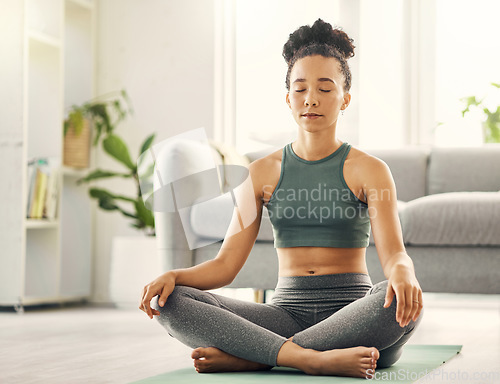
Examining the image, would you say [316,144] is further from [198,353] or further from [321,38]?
[198,353]

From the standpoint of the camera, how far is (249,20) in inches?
149

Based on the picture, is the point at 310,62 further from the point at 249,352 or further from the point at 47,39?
the point at 47,39

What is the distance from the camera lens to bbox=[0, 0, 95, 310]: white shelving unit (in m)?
3.17

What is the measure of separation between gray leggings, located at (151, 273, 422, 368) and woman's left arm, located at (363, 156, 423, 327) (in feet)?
0.19

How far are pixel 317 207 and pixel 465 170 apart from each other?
5.58 ft

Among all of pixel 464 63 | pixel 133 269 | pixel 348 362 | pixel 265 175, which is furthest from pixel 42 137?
pixel 348 362

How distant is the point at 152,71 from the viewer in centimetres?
376

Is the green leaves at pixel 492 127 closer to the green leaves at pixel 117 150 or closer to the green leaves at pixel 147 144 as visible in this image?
the green leaves at pixel 147 144

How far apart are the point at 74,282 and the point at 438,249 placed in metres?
2.05

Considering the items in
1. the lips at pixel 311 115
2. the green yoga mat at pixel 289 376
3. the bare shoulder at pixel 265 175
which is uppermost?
the lips at pixel 311 115

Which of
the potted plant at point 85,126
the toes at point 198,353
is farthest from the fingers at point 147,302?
the potted plant at point 85,126

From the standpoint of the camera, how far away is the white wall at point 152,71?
145 inches

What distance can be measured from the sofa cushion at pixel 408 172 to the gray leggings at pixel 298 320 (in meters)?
1.61

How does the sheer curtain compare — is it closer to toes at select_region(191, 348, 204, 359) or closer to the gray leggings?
the gray leggings
